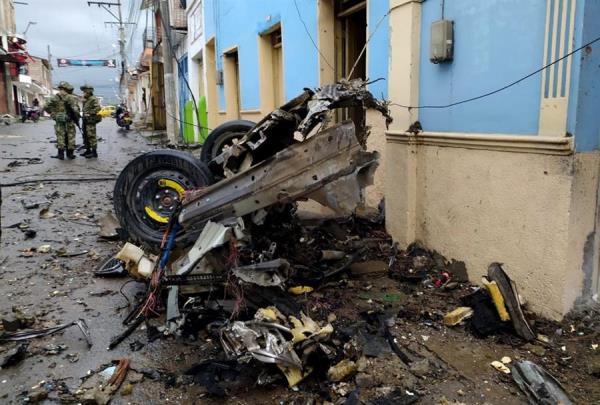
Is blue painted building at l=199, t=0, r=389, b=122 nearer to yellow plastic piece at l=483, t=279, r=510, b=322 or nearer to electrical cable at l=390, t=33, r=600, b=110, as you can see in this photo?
electrical cable at l=390, t=33, r=600, b=110

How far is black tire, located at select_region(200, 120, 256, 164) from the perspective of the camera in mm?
5758

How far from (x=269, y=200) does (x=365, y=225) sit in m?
2.29

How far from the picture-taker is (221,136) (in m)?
5.80

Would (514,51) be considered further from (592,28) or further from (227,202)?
(227,202)

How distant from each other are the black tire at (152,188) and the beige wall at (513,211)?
88.5 inches

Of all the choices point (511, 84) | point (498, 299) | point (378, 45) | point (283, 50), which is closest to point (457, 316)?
point (498, 299)

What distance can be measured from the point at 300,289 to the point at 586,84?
2686 mm

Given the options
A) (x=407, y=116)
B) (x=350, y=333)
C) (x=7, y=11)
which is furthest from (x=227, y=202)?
(x=7, y=11)

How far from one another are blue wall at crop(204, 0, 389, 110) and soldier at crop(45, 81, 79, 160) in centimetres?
409

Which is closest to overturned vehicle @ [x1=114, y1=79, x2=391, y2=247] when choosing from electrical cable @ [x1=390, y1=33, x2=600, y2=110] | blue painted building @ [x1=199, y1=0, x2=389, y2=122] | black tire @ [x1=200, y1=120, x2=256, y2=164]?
electrical cable @ [x1=390, y1=33, x2=600, y2=110]

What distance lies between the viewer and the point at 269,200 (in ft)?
11.9

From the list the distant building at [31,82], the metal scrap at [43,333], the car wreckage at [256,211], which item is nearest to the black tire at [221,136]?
the car wreckage at [256,211]

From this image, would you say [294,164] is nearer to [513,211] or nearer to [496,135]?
[496,135]

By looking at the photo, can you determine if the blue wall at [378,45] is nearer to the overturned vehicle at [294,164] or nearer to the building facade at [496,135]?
the building facade at [496,135]
